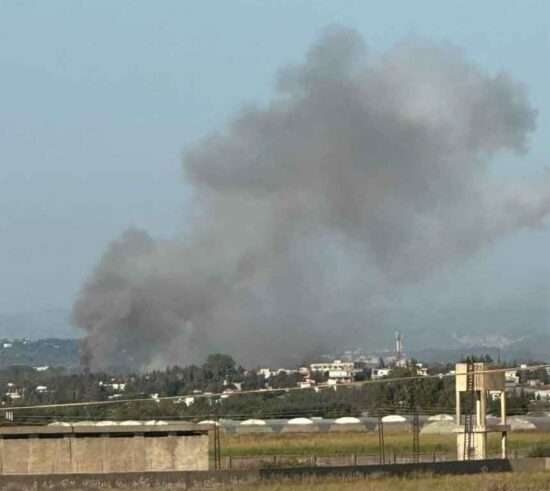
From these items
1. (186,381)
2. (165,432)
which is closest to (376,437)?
(165,432)

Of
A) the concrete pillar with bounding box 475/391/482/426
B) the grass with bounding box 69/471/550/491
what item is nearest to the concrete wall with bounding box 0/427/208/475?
the grass with bounding box 69/471/550/491

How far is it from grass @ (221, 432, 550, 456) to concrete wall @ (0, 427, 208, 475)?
25893mm

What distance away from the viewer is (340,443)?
254 feet

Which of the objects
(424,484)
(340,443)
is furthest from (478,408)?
(340,443)

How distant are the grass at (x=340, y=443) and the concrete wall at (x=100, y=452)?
1019 inches

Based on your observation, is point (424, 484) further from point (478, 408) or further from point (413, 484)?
point (478, 408)

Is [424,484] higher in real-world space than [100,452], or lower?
lower

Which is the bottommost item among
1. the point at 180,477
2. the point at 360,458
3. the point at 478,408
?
the point at 360,458

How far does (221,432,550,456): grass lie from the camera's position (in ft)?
235

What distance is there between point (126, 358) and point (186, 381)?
38.2 feet

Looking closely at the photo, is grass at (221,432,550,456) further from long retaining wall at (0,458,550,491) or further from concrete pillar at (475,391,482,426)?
long retaining wall at (0,458,550,491)

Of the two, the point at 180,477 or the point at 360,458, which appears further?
the point at 360,458

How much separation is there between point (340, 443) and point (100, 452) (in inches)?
1352

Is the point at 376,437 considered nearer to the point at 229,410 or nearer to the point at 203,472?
A: the point at 229,410
